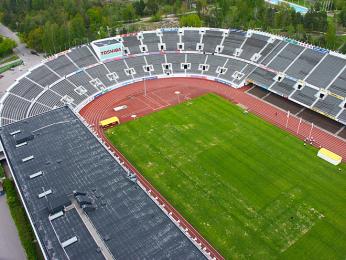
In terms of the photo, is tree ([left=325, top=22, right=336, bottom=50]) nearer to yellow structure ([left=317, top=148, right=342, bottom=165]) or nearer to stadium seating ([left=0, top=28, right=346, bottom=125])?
stadium seating ([left=0, top=28, right=346, bottom=125])

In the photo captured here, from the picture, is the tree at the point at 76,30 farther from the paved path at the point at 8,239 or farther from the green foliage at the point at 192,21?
the paved path at the point at 8,239

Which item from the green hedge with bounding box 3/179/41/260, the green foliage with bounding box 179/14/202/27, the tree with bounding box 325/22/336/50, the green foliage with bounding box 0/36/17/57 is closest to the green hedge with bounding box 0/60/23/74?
the green foliage with bounding box 0/36/17/57

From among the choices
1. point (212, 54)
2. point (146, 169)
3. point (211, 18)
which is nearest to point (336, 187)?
point (146, 169)

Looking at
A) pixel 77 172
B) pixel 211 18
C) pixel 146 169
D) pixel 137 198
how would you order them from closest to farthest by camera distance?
1. pixel 137 198
2. pixel 77 172
3. pixel 146 169
4. pixel 211 18

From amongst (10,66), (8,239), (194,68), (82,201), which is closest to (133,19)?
(10,66)

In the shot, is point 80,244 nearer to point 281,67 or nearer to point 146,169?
point 146,169

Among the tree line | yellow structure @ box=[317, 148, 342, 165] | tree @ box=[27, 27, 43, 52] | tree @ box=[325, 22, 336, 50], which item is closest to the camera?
yellow structure @ box=[317, 148, 342, 165]
